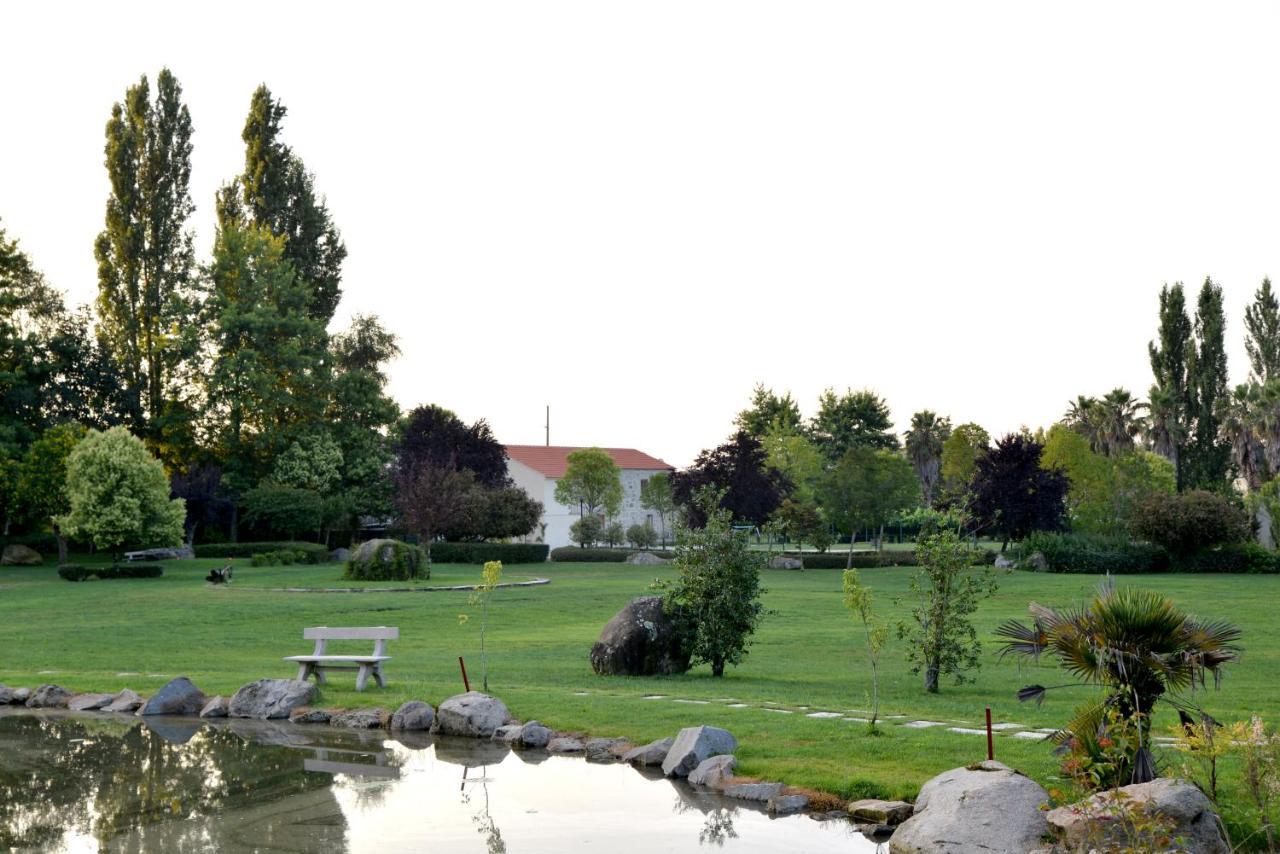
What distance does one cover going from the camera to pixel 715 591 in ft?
61.8

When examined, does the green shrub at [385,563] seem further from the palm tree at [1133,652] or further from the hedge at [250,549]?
the palm tree at [1133,652]

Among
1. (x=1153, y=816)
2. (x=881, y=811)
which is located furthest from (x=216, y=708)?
(x=1153, y=816)

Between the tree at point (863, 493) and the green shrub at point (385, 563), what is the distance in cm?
2135

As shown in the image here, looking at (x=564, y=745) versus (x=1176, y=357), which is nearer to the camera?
(x=564, y=745)

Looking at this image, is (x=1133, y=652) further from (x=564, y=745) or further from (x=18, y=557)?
(x=18, y=557)

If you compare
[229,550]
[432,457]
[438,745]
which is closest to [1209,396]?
[432,457]

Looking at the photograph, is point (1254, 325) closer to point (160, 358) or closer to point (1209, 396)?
point (1209, 396)

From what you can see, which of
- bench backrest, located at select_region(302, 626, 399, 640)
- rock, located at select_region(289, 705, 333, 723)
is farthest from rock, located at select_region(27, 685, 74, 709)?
rock, located at select_region(289, 705, 333, 723)

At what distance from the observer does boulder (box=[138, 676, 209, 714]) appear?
53.6 feet

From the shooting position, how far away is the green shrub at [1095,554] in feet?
149

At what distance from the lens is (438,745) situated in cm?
1423

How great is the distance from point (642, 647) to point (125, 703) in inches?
301

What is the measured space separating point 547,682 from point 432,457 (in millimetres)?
50020

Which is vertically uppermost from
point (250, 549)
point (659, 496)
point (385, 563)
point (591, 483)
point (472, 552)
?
point (591, 483)
